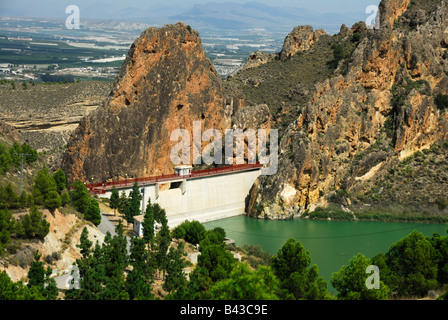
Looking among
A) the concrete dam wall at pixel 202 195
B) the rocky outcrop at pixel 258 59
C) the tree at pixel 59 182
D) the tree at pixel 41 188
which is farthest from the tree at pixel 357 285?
the rocky outcrop at pixel 258 59

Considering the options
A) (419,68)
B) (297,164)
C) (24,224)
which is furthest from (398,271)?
(419,68)

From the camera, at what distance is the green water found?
4281 centimetres

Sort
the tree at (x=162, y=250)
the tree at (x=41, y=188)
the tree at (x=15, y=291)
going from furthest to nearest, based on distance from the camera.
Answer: the tree at (x=41, y=188), the tree at (x=162, y=250), the tree at (x=15, y=291)

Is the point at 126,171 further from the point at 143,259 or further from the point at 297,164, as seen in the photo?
the point at 143,259

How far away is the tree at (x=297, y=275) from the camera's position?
25.7 metres

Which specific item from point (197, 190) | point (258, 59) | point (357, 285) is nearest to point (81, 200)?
point (197, 190)

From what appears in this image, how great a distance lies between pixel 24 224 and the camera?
1137 inches

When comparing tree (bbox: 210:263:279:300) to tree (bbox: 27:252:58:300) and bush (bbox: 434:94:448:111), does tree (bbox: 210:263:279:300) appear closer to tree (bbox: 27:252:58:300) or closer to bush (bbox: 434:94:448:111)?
tree (bbox: 27:252:58:300)

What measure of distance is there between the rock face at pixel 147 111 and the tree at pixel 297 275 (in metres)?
24.2

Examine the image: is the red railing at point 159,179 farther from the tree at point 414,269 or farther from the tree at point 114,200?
the tree at point 414,269

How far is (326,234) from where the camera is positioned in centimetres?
4869

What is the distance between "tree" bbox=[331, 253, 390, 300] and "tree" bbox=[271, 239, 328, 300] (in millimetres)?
740

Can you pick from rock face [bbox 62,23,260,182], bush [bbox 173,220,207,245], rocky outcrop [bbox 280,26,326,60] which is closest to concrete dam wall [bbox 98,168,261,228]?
rock face [bbox 62,23,260,182]

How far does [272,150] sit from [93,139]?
52.4ft
